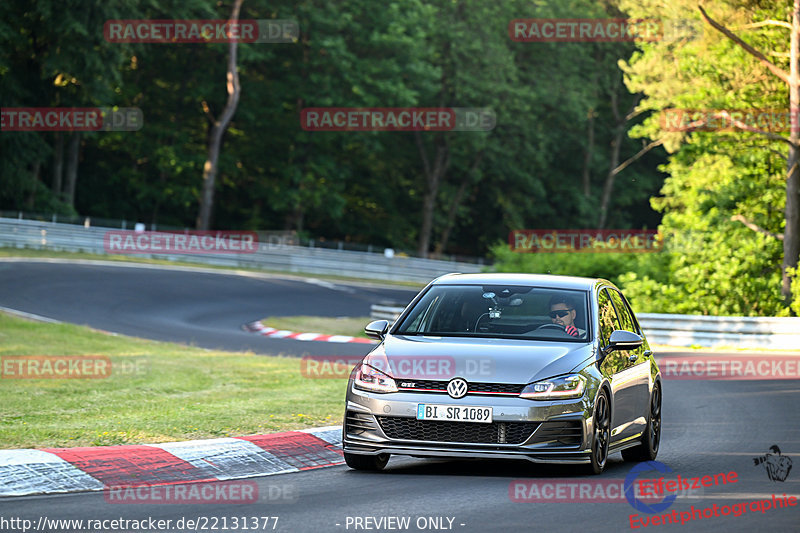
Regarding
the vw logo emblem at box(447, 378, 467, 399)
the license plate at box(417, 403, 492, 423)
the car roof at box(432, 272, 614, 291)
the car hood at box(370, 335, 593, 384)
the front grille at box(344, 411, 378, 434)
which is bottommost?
the front grille at box(344, 411, 378, 434)

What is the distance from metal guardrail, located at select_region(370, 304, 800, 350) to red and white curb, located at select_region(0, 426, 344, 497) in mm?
19248

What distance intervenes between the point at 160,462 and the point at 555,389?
3.03 meters

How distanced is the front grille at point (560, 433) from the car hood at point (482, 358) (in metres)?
0.36

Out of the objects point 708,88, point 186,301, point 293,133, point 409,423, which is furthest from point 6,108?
point 409,423

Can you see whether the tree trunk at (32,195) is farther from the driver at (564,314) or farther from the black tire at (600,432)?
the black tire at (600,432)

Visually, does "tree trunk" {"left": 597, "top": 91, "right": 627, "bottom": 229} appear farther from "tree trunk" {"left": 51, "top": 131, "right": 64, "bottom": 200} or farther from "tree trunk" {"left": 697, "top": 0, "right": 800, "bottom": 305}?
"tree trunk" {"left": 697, "top": 0, "right": 800, "bottom": 305}

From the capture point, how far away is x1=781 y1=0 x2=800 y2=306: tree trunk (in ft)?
107

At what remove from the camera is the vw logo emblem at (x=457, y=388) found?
9.26m

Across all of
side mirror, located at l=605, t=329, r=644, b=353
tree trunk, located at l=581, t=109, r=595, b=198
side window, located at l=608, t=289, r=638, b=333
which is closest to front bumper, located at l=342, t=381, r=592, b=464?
side mirror, located at l=605, t=329, r=644, b=353

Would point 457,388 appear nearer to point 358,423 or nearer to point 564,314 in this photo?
point 358,423

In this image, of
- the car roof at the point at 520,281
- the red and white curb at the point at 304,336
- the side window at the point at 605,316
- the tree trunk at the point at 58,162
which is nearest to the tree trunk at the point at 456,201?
the tree trunk at the point at 58,162

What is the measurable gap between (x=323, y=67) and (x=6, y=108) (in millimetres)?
16967

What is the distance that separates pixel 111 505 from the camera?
26.6 ft

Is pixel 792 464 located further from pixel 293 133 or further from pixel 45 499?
pixel 293 133
